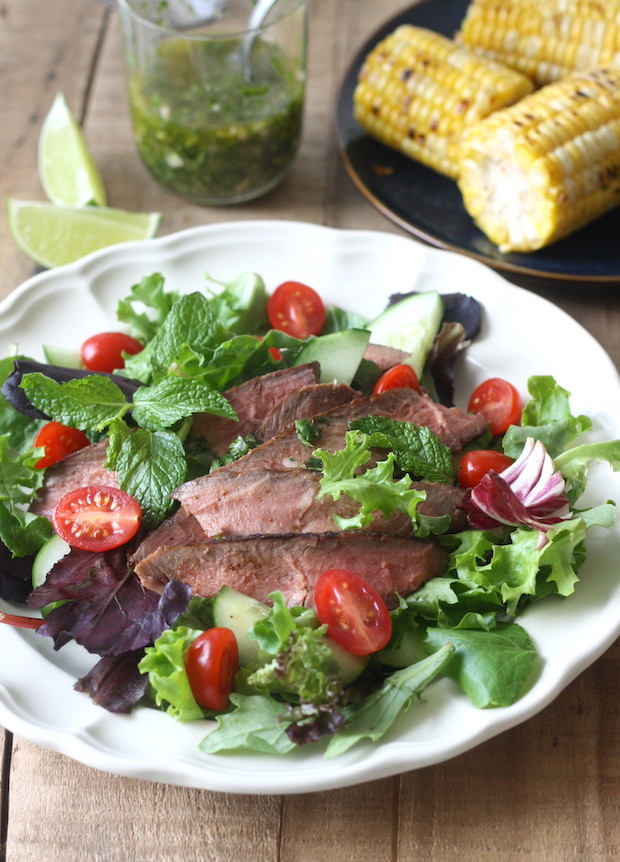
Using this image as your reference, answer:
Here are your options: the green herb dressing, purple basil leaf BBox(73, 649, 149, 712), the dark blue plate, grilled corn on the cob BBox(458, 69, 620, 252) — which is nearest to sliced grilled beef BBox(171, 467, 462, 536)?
purple basil leaf BBox(73, 649, 149, 712)

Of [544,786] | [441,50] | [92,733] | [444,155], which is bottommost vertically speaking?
[544,786]

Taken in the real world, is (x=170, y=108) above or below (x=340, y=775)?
above

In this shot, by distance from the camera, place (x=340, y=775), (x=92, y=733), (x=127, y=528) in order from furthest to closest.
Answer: (x=127, y=528)
(x=92, y=733)
(x=340, y=775)

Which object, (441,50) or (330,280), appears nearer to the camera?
(330,280)

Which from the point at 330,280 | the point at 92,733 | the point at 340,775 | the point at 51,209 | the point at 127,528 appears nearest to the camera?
the point at 340,775

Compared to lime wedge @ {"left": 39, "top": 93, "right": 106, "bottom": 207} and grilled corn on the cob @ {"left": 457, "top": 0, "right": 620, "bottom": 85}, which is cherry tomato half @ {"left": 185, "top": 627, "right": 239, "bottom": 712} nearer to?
lime wedge @ {"left": 39, "top": 93, "right": 106, "bottom": 207}

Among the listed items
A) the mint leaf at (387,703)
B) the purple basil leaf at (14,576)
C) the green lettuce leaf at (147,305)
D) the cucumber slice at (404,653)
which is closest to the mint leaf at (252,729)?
the mint leaf at (387,703)

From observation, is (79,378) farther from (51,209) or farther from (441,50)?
(441,50)

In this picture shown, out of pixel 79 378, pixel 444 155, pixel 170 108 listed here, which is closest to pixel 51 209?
pixel 170 108

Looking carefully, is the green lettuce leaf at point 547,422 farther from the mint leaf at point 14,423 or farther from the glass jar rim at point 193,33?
the glass jar rim at point 193,33
